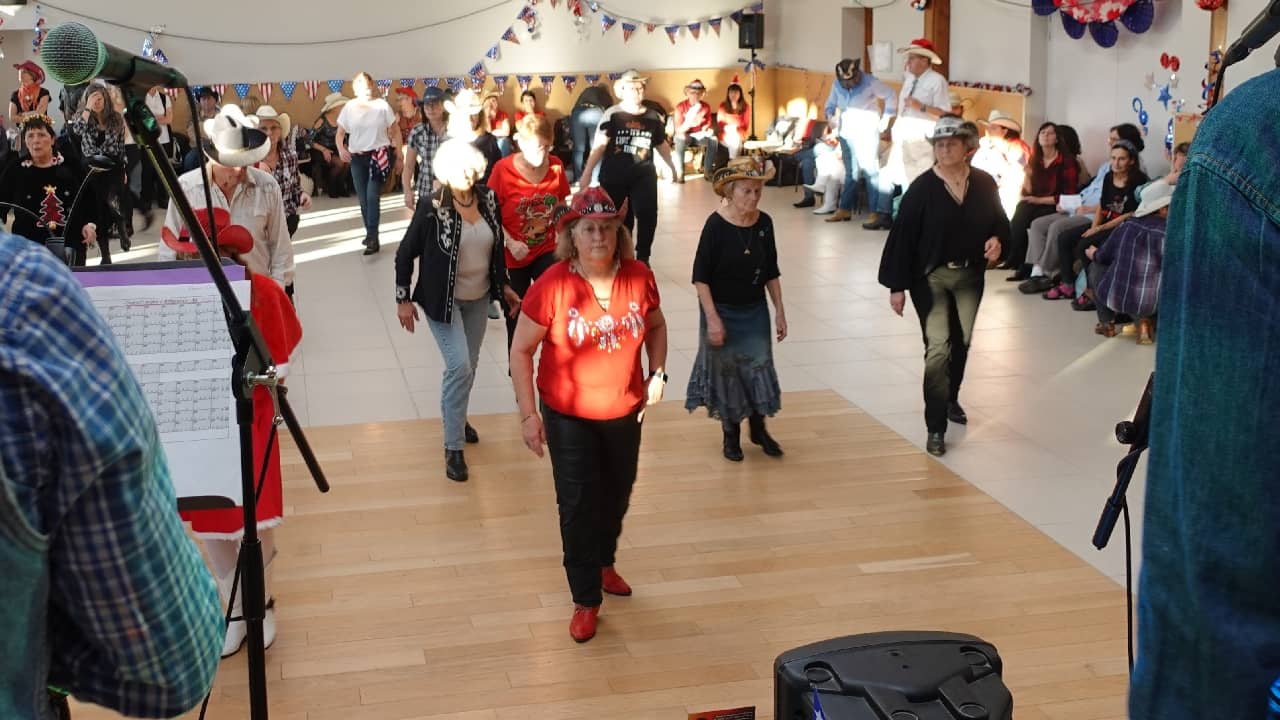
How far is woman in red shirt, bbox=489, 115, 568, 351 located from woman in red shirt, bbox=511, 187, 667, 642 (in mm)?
2540

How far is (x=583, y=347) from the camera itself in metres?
4.38

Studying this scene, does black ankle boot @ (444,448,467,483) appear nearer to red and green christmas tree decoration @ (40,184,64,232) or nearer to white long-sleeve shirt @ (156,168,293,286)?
white long-sleeve shirt @ (156,168,293,286)

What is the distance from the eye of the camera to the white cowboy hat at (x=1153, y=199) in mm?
8281

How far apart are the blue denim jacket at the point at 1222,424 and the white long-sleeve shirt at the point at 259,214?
4.89 metres

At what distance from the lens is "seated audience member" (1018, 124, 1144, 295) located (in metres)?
9.62

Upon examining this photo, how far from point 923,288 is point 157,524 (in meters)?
5.39

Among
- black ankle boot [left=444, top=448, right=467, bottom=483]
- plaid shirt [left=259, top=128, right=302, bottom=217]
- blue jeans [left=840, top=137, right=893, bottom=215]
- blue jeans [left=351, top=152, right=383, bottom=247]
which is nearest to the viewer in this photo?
black ankle boot [left=444, top=448, right=467, bottom=483]

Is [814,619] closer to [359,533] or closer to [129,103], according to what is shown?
[359,533]

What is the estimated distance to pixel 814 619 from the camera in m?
4.60

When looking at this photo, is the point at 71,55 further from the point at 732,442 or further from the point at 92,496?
the point at 732,442

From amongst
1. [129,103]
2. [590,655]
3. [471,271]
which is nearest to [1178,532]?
[129,103]

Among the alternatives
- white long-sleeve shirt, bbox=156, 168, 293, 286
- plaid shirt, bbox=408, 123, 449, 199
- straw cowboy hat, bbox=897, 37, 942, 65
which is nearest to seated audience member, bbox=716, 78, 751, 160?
straw cowboy hat, bbox=897, 37, 942, 65

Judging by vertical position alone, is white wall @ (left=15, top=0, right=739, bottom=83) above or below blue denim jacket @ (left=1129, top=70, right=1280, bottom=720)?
above

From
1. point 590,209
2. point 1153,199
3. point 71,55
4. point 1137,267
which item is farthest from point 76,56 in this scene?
point 1153,199
